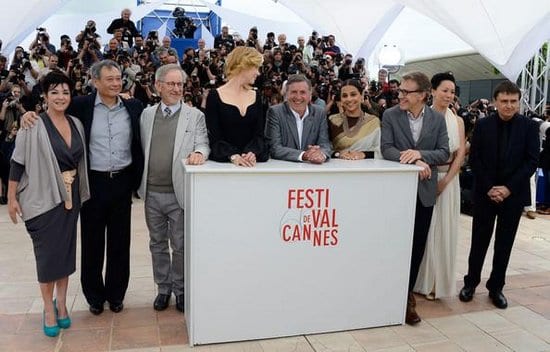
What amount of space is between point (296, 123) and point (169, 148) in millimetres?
852

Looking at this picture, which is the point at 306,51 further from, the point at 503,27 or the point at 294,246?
the point at 294,246

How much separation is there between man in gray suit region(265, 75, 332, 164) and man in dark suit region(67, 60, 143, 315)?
0.90 m

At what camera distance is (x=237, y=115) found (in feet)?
10.3

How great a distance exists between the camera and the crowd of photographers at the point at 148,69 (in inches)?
317

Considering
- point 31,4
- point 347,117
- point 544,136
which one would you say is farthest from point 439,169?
point 31,4

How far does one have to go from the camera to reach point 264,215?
2973 millimetres

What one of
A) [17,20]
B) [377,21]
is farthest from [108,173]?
[377,21]

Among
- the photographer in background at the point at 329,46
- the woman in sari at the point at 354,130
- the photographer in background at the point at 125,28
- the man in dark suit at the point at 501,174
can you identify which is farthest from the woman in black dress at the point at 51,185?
the photographer in background at the point at 329,46

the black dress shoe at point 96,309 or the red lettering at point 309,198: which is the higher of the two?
the red lettering at point 309,198

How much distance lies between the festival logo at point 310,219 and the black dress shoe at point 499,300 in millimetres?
1615

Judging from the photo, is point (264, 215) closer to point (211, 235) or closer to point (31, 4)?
point (211, 235)

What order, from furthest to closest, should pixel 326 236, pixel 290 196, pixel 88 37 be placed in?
pixel 88 37 < pixel 326 236 < pixel 290 196

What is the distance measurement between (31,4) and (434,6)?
31.6 feet

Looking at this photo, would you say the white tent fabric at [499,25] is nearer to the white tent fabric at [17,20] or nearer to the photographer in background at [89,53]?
the photographer in background at [89,53]
